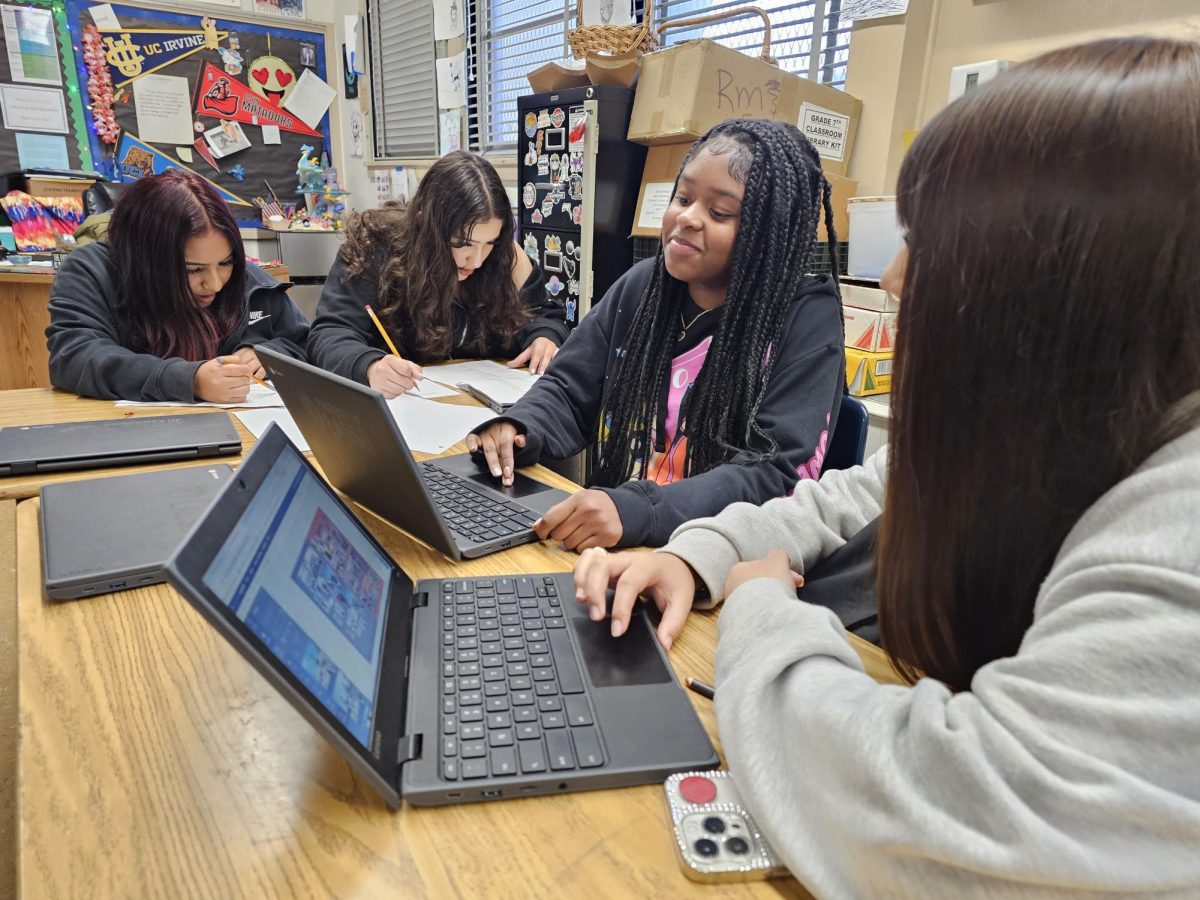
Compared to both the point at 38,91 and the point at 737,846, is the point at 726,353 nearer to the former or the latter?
the point at 737,846

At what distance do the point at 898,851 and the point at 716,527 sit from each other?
0.43 metres

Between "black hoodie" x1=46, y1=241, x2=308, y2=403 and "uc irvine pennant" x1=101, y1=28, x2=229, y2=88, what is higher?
"uc irvine pennant" x1=101, y1=28, x2=229, y2=88

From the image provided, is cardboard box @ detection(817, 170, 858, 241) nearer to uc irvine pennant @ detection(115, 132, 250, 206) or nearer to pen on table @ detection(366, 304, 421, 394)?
pen on table @ detection(366, 304, 421, 394)

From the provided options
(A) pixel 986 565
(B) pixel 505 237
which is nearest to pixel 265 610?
(A) pixel 986 565

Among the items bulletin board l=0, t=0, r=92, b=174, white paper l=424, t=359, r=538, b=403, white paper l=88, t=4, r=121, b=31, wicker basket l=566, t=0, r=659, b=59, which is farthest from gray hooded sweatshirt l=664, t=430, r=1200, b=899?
white paper l=88, t=4, r=121, b=31

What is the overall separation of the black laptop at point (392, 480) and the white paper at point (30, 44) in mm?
3409

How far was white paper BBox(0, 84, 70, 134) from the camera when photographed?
3.21 metres

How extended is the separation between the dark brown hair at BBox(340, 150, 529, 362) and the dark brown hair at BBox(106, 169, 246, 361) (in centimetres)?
34

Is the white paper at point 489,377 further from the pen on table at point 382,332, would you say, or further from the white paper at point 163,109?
the white paper at point 163,109

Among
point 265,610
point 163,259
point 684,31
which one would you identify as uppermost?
point 684,31

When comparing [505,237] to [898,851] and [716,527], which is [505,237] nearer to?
[716,527]

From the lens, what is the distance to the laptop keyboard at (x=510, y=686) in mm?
506

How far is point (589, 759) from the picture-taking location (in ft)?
1.66

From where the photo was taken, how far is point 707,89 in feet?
6.08
